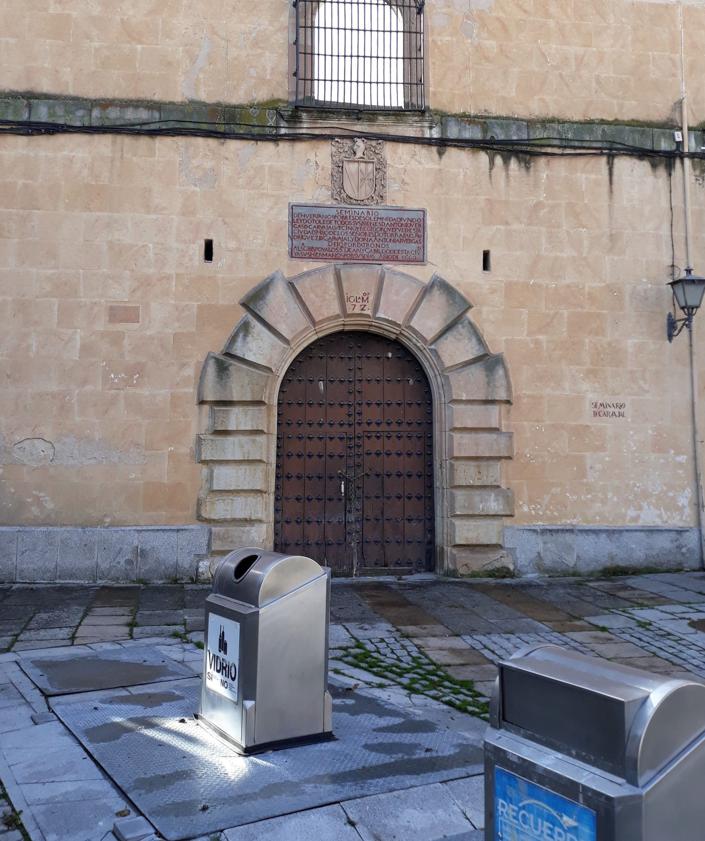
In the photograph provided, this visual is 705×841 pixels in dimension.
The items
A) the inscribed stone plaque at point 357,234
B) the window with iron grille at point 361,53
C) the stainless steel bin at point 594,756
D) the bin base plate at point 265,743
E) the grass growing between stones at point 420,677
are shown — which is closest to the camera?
the stainless steel bin at point 594,756

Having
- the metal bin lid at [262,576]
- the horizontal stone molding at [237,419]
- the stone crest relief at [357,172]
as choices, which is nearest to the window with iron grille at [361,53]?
the stone crest relief at [357,172]

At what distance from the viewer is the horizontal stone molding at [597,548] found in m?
8.48

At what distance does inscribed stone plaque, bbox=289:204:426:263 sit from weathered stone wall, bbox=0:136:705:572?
16 cm

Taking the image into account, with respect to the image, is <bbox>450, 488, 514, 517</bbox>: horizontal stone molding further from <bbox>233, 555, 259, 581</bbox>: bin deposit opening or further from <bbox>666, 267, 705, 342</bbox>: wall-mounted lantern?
<bbox>233, 555, 259, 581</bbox>: bin deposit opening

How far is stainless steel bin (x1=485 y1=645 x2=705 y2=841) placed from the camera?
163 cm

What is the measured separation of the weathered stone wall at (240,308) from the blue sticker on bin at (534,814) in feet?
21.2

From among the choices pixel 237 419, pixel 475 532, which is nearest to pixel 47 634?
pixel 237 419

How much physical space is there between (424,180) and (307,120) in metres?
1.52

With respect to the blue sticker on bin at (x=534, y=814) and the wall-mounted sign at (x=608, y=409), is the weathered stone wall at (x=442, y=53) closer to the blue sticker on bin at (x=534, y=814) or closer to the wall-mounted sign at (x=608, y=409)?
the wall-mounted sign at (x=608, y=409)

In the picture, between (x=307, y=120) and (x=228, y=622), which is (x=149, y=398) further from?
(x=228, y=622)

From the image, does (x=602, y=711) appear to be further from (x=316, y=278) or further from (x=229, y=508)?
(x=316, y=278)

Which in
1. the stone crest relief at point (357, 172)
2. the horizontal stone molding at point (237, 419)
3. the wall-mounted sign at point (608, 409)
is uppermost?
the stone crest relief at point (357, 172)

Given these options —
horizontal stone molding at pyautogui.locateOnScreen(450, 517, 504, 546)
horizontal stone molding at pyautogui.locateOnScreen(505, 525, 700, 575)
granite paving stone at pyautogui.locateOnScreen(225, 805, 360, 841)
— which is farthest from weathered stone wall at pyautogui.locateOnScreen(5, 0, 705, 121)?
granite paving stone at pyautogui.locateOnScreen(225, 805, 360, 841)

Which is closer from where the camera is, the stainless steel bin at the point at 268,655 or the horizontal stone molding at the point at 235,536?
the stainless steel bin at the point at 268,655
